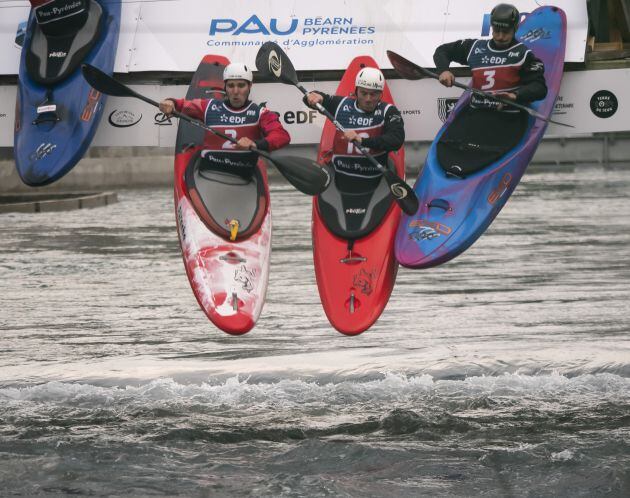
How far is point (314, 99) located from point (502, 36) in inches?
65.9

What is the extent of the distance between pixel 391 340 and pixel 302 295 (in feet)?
11.2

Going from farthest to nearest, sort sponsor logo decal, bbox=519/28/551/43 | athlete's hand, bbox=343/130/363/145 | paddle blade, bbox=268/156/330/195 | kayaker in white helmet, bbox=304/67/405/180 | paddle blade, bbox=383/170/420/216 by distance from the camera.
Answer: sponsor logo decal, bbox=519/28/551/43 < kayaker in white helmet, bbox=304/67/405/180 < athlete's hand, bbox=343/130/363/145 < paddle blade, bbox=383/170/420/216 < paddle blade, bbox=268/156/330/195

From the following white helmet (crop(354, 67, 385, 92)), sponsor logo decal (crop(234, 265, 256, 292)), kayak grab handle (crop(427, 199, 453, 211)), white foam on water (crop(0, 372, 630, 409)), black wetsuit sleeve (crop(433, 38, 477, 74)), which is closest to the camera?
white helmet (crop(354, 67, 385, 92))

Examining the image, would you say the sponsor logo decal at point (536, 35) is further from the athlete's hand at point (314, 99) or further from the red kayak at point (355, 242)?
the athlete's hand at point (314, 99)

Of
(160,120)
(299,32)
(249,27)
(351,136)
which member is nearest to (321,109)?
(351,136)

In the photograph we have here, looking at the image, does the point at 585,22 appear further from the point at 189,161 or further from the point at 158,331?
the point at 158,331

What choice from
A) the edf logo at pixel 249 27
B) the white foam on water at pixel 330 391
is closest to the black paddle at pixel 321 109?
the edf logo at pixel 249 27

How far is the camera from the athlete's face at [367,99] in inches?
420

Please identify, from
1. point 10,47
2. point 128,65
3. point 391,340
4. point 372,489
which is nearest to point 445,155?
point 128,65

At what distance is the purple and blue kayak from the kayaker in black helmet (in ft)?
2.10

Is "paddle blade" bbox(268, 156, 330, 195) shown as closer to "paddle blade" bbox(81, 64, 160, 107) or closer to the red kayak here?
the red kayak

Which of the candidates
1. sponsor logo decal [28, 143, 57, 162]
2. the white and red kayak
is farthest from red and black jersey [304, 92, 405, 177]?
sponsor logo decal [28, 143, 57, 162]

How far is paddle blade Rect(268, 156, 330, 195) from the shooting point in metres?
9.78

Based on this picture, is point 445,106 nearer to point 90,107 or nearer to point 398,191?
point 398,191
